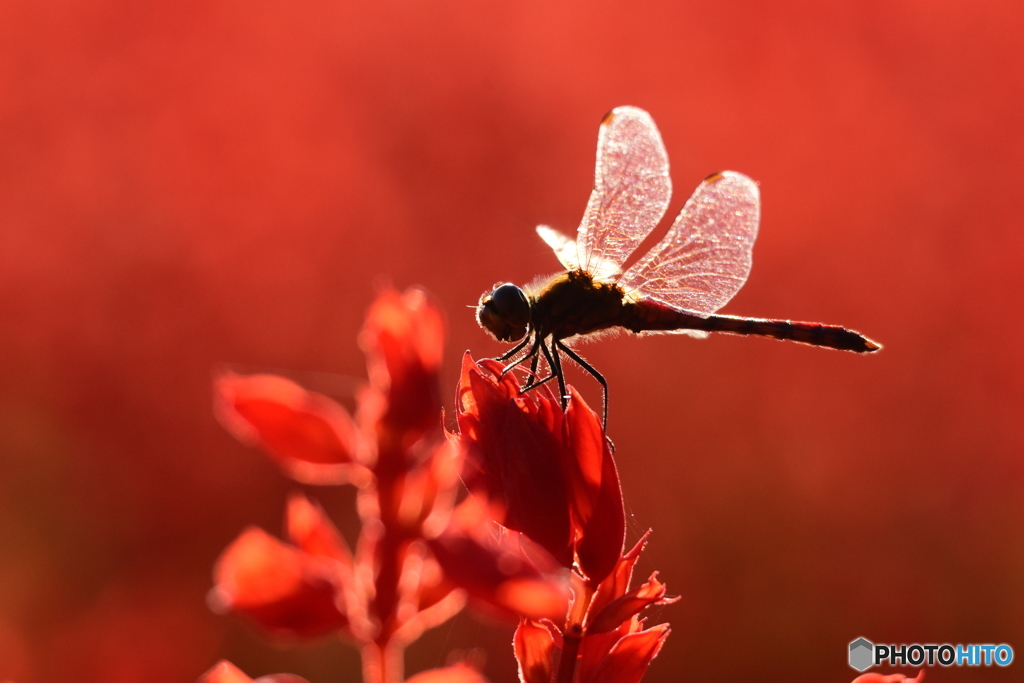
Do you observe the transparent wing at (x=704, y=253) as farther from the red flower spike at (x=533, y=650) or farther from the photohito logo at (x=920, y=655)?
the red flower spike at (x=533, y=650)

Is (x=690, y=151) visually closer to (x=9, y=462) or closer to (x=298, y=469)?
(x=9, y=462)

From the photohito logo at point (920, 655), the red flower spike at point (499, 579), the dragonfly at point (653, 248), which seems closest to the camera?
the red flower spike at point (499, 579)

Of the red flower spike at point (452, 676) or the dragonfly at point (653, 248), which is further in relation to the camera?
the dragonfly at point (653, 248)

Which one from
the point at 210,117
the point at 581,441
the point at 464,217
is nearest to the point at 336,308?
the point at 464,217

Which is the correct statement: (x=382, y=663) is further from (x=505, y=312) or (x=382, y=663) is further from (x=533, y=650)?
(x=505, y=312)

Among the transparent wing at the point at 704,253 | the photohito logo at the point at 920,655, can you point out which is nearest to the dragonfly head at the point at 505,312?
the transparent wing at the point at 704,253

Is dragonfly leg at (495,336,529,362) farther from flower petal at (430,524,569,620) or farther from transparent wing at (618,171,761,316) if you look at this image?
flower petal at (430,524,569,620)

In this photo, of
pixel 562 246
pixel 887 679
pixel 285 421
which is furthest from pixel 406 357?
pixel 562 246
